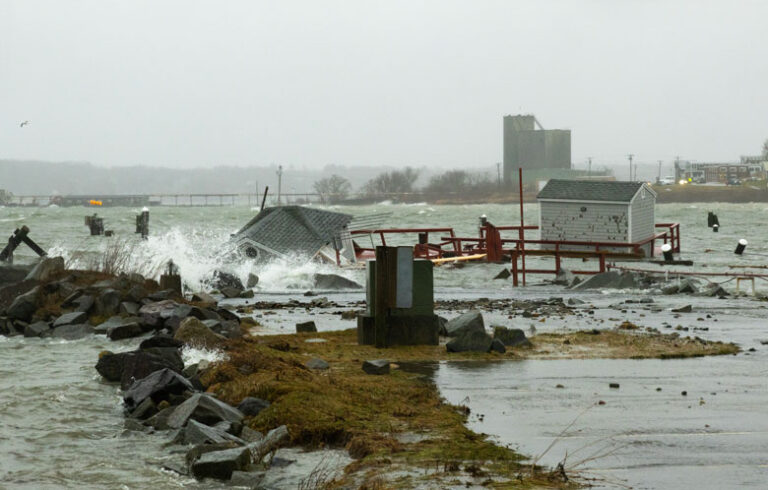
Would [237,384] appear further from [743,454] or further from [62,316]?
[62,316]

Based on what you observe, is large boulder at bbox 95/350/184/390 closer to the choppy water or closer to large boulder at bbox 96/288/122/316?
the choppy water

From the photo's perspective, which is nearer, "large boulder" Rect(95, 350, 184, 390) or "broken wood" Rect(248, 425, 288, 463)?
"broken wood" Rect(248, 425, 288, 463)

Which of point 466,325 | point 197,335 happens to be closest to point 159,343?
point 197,335

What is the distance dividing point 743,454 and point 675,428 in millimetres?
1206

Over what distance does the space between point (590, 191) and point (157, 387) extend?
1814 inches

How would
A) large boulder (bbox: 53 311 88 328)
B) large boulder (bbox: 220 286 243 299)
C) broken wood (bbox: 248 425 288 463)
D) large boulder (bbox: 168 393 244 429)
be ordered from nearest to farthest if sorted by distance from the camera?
1. broken wood (bbox: 248 425 288 463)
2. large boulder (bbox: 168 393 244 429)
3. large boulder (bbox: 53 311 88 328)
4. large boulder (bbox: 220 286 243 299)

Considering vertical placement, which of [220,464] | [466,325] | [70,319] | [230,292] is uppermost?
[466,325]

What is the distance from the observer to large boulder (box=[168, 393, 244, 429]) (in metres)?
11.6

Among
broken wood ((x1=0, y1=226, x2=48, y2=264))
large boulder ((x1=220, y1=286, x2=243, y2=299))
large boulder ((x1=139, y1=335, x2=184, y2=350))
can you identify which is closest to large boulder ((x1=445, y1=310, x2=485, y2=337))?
large boulder ((x1=139, y1=335, x2=184, y2=350))

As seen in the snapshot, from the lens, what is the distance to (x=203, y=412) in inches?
458

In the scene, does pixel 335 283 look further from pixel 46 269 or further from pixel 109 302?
Result: pixel 109 302

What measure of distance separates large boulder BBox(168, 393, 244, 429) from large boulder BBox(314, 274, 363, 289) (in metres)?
24.4

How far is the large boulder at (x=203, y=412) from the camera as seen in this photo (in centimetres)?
1161

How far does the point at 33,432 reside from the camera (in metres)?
12.4
